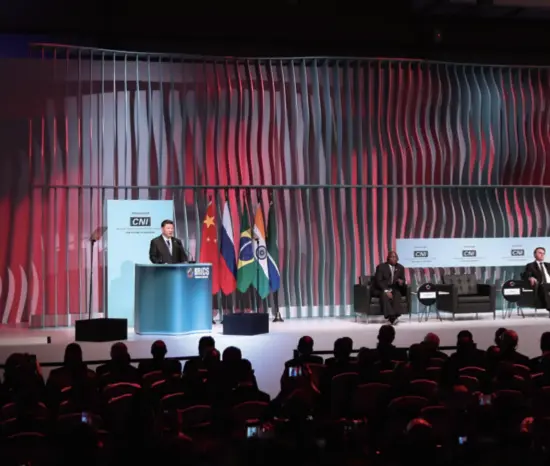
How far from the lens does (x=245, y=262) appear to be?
11.3m

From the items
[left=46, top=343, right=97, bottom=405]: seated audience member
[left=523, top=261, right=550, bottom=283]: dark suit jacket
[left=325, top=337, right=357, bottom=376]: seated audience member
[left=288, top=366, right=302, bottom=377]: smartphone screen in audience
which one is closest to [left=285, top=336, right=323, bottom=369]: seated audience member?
[left=288, top=366, right=302, bottom=377]: smartphone screen in audience

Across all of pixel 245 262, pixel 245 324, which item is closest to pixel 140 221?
pixel 245 262

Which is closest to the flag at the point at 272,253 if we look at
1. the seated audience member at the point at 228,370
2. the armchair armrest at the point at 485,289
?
the armchair armrest at the point at 485,289

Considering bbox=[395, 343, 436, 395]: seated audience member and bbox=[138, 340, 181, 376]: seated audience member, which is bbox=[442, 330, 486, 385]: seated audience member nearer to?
bbox=[395, 343, 436, 395]: seated audience member

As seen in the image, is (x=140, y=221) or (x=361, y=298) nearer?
(x=140, y=221)

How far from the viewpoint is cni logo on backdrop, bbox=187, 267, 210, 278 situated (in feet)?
30.0

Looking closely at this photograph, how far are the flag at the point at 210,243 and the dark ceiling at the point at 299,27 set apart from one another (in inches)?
113

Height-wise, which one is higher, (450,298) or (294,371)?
(450,298)

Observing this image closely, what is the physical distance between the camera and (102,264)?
11734 millimetres

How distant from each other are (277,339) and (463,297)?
3.51 metres

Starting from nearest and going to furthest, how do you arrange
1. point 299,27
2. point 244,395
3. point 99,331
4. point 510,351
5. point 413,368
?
point 244,395 < point 413,368 < point 510,351 < point 99,331 < point 299,27

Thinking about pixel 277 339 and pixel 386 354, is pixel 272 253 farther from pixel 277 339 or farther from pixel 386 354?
pixel 386 354

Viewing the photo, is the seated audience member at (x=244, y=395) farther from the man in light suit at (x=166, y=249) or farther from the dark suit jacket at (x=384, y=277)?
the dark suit jacket at (x=384, y=277)

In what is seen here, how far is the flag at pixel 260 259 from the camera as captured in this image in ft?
36.9
